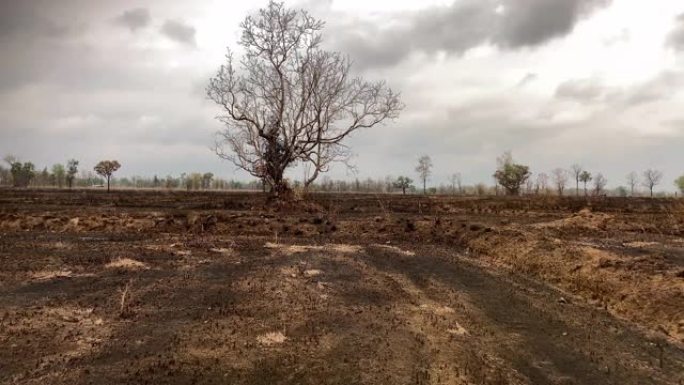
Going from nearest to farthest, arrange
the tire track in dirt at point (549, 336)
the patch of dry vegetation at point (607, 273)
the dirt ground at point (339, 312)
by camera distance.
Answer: the dirt ground at point (339, 312) < the tire track in dirt at point (549, 336) < the patch of dry vegetation at point (607, 273)

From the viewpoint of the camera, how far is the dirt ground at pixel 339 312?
20.8ft

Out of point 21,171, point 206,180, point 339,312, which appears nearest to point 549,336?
point 339,312

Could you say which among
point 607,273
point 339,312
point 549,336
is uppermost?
point 607,273

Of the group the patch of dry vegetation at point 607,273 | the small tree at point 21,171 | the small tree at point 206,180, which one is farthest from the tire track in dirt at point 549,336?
the small tree at point 206,180

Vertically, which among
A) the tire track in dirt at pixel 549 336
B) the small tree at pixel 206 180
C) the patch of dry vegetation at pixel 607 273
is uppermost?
the small tree at pixel 206 180

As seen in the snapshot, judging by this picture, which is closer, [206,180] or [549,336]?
[549,336]

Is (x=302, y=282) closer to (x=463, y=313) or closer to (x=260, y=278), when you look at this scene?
(x=260, y=278)

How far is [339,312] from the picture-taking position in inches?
350

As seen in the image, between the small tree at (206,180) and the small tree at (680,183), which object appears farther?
the small tree at (206,180)

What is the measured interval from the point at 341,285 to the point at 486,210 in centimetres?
2400

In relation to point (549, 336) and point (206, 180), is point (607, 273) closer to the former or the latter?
point (549, 336)

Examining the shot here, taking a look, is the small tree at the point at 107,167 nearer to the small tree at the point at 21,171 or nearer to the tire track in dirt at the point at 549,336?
the small tree at the point at 21,171

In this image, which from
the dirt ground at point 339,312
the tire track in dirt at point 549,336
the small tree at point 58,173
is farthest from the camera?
the small tree at point 58,173

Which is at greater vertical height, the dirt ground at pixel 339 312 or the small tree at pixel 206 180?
the small tree at pixel 206 180
